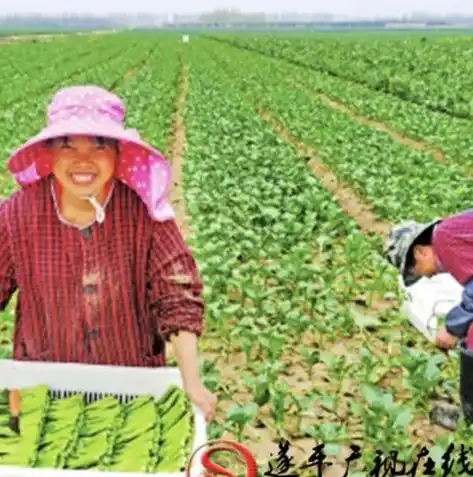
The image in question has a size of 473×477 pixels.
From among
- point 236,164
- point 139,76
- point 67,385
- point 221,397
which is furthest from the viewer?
point 139,76

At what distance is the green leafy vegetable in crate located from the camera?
206 centimetres

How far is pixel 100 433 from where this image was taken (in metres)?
2.16

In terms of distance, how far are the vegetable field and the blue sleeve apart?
0.37 metres

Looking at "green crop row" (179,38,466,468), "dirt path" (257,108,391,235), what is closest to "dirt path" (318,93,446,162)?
"dirt path" (257,108,391,235)

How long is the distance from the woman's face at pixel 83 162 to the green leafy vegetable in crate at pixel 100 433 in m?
0.50

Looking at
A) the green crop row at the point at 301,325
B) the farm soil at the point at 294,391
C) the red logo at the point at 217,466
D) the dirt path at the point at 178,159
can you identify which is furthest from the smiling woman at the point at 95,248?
the dirt path at the point at 178,159

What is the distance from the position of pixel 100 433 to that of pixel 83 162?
69 cm

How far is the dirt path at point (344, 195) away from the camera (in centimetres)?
870

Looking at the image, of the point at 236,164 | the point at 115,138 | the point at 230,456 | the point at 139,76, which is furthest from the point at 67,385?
the point at 139,76

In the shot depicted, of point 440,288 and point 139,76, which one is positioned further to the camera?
point 139,76

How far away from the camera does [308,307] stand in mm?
6203

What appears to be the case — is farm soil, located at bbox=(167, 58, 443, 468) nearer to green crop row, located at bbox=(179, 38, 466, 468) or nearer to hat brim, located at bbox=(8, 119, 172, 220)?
green crop row, located at bbox=(179, 38, 466, 468)

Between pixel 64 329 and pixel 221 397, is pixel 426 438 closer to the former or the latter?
pixel 221 397

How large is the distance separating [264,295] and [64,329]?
3386 millimetres
